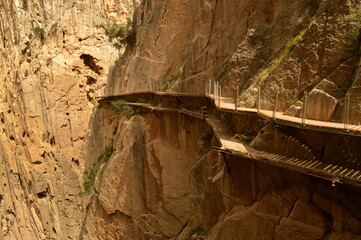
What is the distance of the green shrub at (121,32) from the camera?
21078 mm

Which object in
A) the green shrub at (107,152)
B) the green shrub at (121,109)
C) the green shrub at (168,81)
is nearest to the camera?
the green shrub at (168,81)

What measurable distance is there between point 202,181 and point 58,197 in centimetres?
1796

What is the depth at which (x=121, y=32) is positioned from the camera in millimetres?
22312

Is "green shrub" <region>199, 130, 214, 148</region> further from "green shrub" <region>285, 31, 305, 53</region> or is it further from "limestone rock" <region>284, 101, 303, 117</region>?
"limestone rock" <region>284, 101, 303, 117</region>

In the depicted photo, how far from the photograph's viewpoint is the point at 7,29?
2588cm

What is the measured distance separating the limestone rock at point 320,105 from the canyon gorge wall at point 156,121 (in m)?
0.43

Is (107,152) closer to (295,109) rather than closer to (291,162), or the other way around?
(295,109)

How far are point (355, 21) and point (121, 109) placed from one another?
1371cm

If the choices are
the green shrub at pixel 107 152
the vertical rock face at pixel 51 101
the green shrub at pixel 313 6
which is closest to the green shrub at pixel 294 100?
the green shrub at pixel 313 6

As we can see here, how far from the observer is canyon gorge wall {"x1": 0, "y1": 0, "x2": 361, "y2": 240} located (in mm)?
5746

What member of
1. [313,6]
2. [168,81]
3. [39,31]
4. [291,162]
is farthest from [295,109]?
[39,31]

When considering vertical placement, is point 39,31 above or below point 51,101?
above

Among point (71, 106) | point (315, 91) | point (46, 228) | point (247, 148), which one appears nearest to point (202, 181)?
point (247, 148)

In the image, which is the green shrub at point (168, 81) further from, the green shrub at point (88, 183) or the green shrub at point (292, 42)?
the green shrub at point (88, 183)
